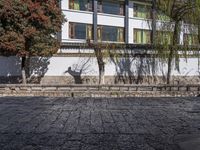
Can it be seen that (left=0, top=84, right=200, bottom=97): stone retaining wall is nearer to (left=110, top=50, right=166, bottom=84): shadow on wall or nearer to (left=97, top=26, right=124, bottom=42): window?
(left=110, top=50, right=166, bottom=84): shadow on wall

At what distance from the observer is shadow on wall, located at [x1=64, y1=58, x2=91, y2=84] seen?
1097 inches

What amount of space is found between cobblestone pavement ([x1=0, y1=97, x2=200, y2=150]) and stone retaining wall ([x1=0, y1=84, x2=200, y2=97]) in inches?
225

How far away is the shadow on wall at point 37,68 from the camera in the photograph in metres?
26.5

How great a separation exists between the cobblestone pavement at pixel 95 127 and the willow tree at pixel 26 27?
8214 millimetres

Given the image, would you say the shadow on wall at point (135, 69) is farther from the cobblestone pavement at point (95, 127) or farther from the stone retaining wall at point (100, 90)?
the cobblestone pavement at point (95, 127)

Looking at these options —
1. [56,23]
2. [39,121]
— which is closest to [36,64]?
[56,23]

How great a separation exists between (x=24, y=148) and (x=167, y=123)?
4797 millimetres

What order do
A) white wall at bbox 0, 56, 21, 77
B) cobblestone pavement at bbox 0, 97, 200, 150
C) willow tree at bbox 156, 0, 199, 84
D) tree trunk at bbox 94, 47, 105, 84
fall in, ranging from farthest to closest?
white wall at bbox 0, 56, 21, 77 → tree trunk at bbox 94, 47, 105, 84 → willow tree at bbox 156, 0, 199, 84 → cobblestone pavement at bbox 0, 97, 200, 150

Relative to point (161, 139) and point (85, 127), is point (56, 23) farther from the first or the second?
point (161, 139)

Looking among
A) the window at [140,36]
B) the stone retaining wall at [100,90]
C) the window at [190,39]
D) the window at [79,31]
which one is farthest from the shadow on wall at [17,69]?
the window at [140,36]

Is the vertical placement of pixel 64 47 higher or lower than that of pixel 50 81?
higher

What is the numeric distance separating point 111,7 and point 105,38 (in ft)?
11.0

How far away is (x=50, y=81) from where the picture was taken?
89.2ft

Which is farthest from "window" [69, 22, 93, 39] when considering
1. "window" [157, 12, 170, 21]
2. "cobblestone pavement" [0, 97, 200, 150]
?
"cobblestone pavement" [0, 97, 200, 150]
